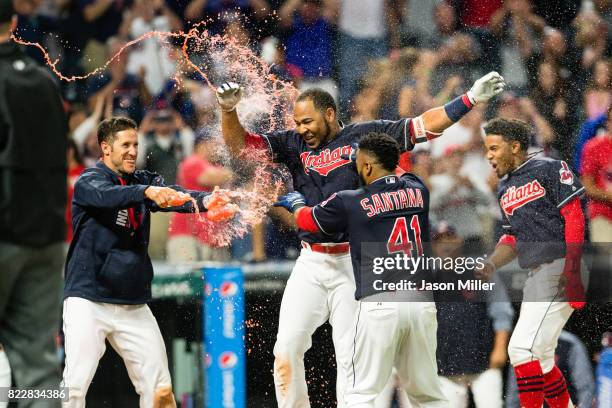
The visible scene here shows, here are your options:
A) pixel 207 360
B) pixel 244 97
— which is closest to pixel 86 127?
pixel 244 97

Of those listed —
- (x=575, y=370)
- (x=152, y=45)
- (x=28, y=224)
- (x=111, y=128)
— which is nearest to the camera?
(x=28, y=224)

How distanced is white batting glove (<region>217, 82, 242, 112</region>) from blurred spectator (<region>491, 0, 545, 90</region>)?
5.84 feet

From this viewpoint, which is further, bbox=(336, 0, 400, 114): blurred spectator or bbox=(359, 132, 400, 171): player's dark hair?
bbox=(336, 0, 400, 114): blurred spectator

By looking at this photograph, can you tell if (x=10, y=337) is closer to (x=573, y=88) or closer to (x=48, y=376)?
(x=48, y=376)

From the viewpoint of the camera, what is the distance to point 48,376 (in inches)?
139

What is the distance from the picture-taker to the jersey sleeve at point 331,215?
4.84 meters

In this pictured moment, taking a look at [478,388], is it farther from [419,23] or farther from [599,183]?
[419,23]

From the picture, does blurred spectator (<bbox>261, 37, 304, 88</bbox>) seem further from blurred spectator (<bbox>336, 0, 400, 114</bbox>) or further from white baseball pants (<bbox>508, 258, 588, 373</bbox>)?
white baseball pants (<bbox>508, 258, 588, 373</bbox>)

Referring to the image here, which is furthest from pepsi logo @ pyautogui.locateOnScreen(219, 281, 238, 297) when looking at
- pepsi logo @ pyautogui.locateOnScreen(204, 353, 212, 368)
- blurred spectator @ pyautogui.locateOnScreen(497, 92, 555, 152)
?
blurred spectator @ pyautogui.locateOnScreen(497, 92, 555, 152)

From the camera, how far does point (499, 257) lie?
5691 mm

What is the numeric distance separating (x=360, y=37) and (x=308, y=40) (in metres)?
0.34

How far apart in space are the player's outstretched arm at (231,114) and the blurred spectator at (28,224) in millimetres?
1815

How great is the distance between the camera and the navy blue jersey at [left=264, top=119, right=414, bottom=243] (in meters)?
5.33

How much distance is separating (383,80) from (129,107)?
1706mm
